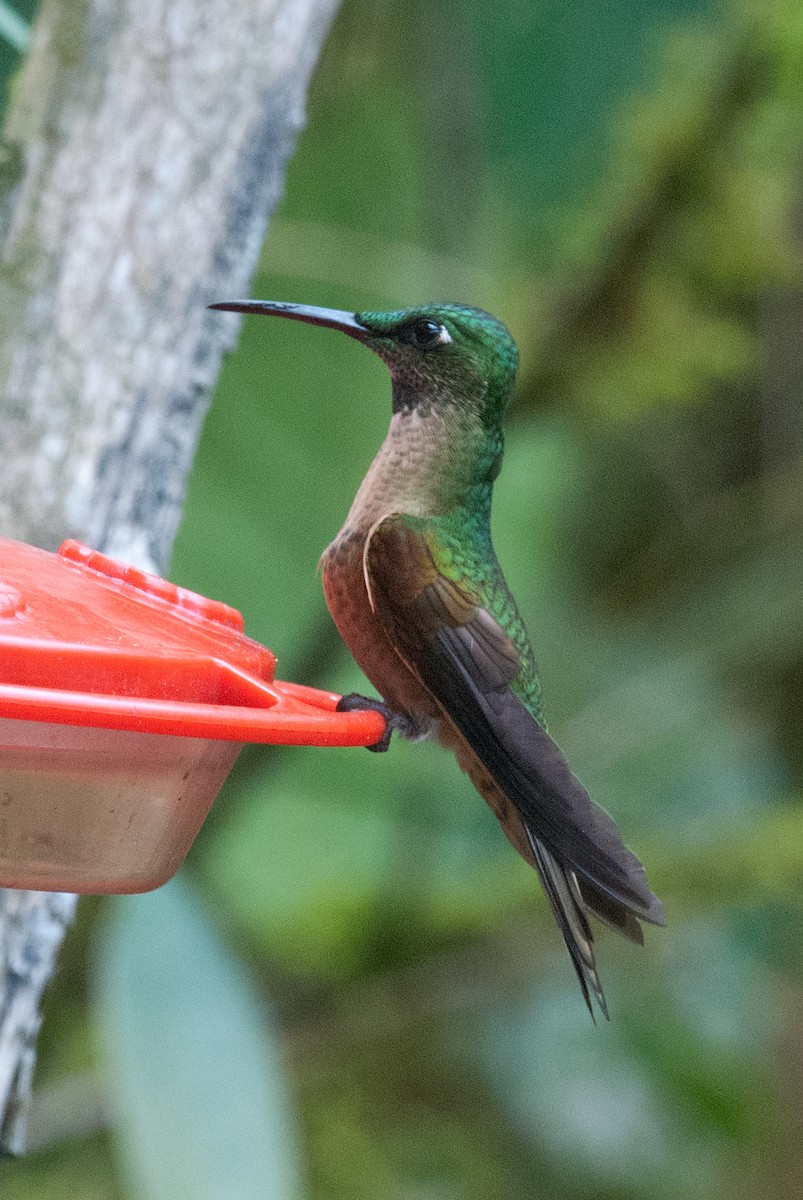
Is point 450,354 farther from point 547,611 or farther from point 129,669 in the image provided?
point 547,611

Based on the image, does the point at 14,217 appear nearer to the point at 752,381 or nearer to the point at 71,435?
the point at 71,435

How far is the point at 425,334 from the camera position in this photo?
175 centimetres

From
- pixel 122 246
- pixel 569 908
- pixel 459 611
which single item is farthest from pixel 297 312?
pixel 569 908

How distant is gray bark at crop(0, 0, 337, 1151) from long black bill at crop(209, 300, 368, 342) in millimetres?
93

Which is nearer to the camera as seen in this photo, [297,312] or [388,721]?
[297,312]

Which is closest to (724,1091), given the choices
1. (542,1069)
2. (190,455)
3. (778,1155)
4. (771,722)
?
(542,1069)

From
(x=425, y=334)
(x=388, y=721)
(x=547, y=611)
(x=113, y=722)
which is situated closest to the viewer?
(x=113, y=722)

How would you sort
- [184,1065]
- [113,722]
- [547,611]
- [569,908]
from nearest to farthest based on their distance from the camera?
[113,722] → [569,908] → [184,1065] → [547,611]

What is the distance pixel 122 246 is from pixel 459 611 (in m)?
0.53

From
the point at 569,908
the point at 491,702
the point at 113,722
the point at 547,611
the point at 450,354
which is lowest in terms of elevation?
the point at 547,611

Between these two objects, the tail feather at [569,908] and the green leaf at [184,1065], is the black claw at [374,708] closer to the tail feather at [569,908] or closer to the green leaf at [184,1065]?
the tail feather at [569,908]

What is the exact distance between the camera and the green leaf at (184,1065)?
6.41ft

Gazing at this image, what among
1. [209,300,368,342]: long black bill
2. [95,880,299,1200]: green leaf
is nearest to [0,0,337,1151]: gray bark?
[209,300,368,342]: long black bill

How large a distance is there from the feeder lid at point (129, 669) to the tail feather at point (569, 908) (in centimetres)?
35
